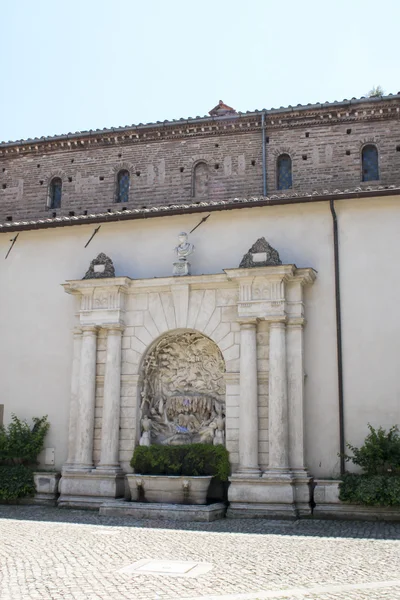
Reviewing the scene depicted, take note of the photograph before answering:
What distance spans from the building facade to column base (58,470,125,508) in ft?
0.10

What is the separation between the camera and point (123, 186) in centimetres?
2003

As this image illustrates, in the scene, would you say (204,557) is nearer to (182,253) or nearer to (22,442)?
(22,442)

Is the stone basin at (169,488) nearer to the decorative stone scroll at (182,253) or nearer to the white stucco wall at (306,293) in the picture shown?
the white stucco wall at (306,293)

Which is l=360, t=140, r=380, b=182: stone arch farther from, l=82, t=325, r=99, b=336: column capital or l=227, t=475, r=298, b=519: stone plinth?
l=227, t=475, r=298, b=519: stone plinth

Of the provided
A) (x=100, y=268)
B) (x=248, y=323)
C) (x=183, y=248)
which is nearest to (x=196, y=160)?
(x=183, y=248)

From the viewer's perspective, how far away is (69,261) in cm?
1588

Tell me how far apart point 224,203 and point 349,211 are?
8.25ft

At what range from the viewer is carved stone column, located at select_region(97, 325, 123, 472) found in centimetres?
1403

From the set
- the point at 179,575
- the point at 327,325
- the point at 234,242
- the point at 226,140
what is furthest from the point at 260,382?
the point at 226,140

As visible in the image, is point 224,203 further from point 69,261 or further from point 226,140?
point 226,140

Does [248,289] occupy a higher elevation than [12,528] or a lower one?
higher

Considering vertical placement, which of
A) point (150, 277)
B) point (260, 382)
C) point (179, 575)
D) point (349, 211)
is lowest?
point (179, 575)

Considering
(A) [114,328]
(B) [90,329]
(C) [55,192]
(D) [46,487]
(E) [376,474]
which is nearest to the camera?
(E) [376,474]

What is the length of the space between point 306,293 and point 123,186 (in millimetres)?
7969
